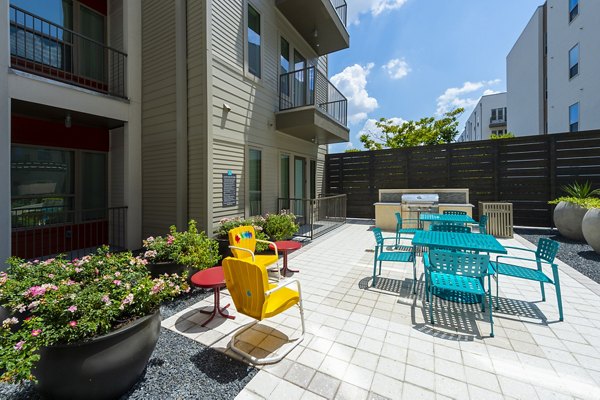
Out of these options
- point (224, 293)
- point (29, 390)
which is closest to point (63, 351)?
point (29, 390)

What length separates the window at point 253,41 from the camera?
645 cm

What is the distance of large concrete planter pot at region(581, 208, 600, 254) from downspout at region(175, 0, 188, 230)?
8821 mm

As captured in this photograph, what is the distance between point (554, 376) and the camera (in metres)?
2.09

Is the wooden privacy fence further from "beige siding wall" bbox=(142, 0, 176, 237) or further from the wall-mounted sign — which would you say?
"beige siding wall" bbox=(142, 0, 176, 237)

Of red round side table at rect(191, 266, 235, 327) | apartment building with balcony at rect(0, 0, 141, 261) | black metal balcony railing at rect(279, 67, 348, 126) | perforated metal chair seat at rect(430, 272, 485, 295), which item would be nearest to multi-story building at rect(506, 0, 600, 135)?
black metal balcony railing at rect(279, 67, 348, 126)

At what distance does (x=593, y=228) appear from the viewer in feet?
17.4

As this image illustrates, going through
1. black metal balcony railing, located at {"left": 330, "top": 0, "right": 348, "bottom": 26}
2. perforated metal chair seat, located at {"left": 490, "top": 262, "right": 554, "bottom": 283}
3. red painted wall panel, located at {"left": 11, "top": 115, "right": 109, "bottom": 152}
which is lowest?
perforated metal chair seat, located at {"left": 490, "top": 262, "right": 554, "bottom": 283}

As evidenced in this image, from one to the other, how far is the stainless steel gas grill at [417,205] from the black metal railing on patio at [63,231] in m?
8.13

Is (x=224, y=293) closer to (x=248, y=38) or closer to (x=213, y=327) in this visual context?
(x=213, y=327)

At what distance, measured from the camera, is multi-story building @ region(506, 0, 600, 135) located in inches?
447

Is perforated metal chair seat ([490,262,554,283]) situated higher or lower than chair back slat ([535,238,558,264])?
lower

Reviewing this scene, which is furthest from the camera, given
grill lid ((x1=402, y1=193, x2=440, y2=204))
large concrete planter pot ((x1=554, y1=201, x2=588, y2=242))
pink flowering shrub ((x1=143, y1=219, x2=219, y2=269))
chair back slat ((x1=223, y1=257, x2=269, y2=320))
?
grill lid ((x1=402, y1=193, x2=440, y2=204))

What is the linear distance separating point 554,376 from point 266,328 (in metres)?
2.66

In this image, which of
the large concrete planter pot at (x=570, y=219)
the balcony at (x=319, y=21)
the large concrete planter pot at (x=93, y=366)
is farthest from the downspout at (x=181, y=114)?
the large concrete planter pot at (x=570, y=219)
